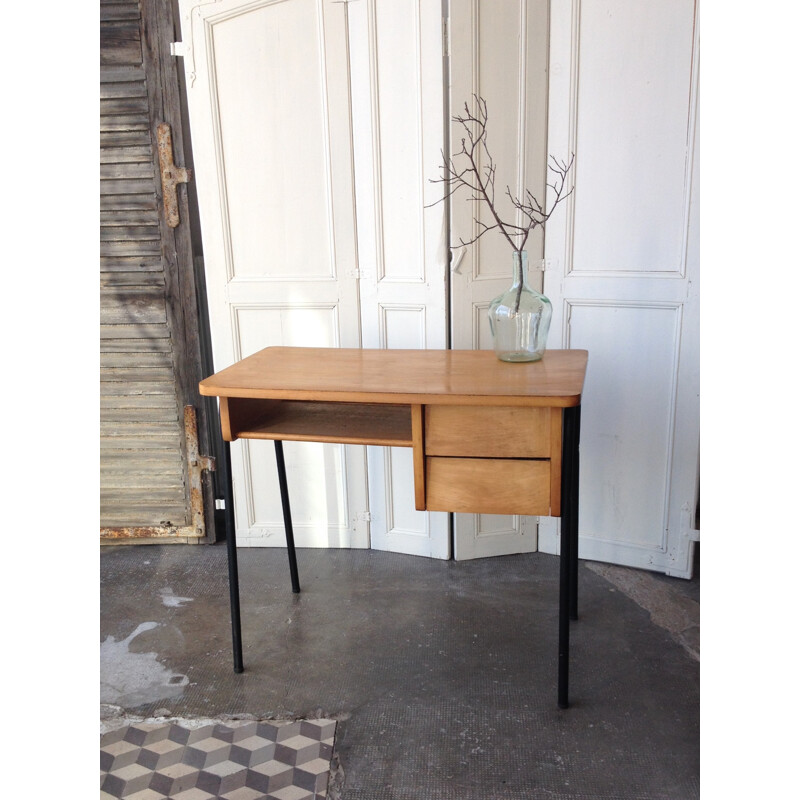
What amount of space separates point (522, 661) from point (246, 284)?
5.65 feet

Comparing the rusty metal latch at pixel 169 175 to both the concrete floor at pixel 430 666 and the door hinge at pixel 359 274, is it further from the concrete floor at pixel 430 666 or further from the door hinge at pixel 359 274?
the concrete floor at pixel 430 666

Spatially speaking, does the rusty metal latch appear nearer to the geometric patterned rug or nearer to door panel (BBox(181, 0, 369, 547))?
door panel (BBox(181, 0, 369, 547))

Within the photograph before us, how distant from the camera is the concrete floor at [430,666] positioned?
1.95 meters

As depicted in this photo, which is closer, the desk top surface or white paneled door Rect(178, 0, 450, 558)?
the desk top surface

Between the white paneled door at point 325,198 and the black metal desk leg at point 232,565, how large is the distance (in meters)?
0.83

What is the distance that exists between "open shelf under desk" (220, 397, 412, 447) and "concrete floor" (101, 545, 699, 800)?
758 millimetres

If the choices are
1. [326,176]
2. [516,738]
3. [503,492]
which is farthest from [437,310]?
[516,738]

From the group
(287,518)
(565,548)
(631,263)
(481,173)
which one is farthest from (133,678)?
(631,263)

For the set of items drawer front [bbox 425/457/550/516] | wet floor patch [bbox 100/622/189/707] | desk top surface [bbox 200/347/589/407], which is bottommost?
wet floor patch [bbox 100/622/189/707]

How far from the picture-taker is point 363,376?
2.20 m

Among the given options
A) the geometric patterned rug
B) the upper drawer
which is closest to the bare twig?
the upper drawer

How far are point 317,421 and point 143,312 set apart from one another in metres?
1.16

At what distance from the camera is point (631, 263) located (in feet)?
8.89

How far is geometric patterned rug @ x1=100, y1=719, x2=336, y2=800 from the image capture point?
192 cm
